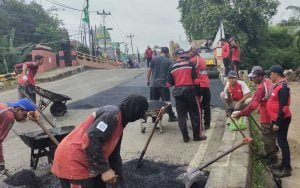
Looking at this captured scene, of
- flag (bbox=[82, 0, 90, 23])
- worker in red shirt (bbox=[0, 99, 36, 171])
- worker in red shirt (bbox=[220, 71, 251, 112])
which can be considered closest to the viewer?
worker in red shirt (bbox=[0, 99, 36, 171])

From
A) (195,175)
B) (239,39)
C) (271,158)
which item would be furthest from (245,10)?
(195,175)

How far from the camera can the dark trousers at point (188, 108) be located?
8.02 m

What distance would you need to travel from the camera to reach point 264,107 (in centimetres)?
719

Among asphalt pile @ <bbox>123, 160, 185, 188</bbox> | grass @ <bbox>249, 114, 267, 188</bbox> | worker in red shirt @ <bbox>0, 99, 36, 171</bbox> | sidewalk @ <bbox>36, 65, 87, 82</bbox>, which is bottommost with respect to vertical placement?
grass @ <bbox>249, 114, 267, 188</bbox>

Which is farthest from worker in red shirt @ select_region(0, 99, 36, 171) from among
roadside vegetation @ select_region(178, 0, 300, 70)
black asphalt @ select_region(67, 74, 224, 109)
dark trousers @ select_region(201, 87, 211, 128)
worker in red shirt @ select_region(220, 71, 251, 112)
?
roadside vegetation @ select_region(178, 0, 300, 70)

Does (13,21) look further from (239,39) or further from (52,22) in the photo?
(239,39)

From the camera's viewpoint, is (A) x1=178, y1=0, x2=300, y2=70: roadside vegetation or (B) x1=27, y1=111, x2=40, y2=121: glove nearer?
(B) x1=27, y1=111, x2=40, y2=121: glove

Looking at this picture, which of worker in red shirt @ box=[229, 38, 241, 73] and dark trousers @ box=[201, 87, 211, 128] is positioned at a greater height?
worker in red shirt @ box=[229, 38, 241, 73]

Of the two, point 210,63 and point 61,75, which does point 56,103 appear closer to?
point 210,63

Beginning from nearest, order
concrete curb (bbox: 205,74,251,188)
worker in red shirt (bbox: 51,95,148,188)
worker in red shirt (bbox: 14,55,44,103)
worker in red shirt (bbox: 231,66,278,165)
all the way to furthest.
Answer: worker in red shirt (bbox: 51,95,148,188)
concrete curb (bbox: 205,74,251,188)
worker in red shirt (bbox: 231,66,278,165)
worker in red shirt (bbox: 14,55,44,103)

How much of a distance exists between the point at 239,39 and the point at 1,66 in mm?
19256

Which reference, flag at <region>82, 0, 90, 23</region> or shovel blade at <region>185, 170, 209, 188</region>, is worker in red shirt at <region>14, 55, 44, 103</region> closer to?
shovel blade at <region>185, 170, 209, 188</region>

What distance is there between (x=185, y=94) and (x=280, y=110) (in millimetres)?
2043

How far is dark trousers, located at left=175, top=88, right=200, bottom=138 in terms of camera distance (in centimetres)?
802
